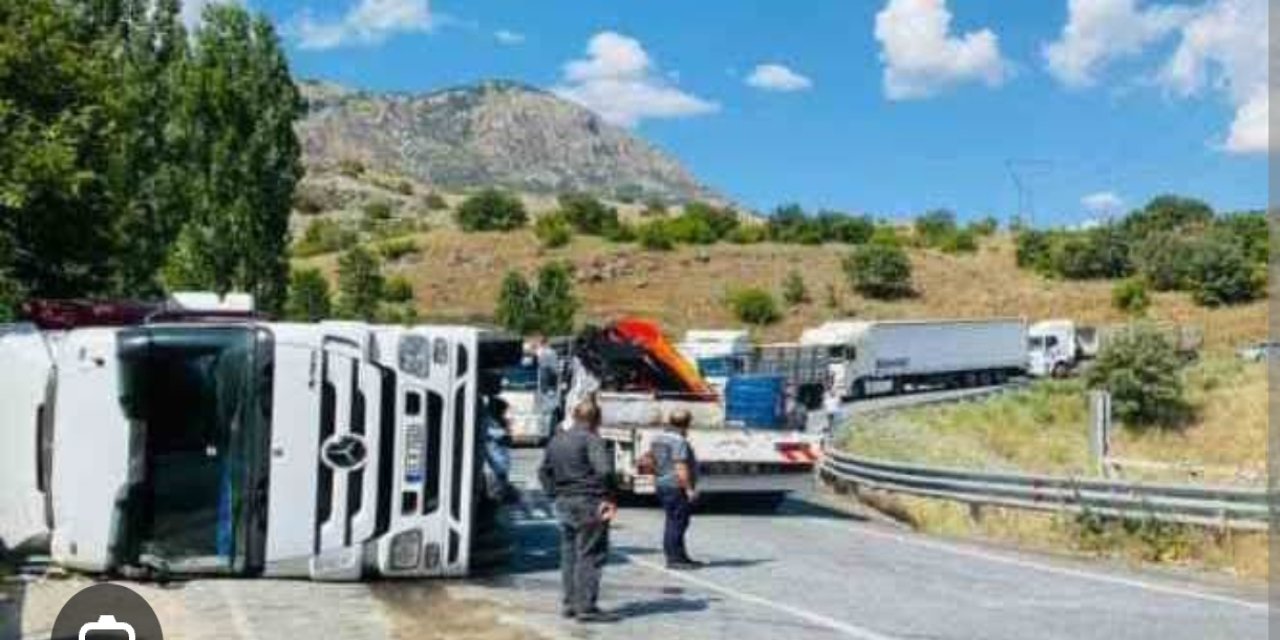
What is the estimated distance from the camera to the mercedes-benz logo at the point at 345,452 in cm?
1344

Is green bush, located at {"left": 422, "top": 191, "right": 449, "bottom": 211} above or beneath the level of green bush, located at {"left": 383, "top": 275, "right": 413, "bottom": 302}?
above

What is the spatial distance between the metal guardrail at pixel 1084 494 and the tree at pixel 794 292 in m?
67.4

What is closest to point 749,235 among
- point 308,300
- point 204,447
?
point 308,300

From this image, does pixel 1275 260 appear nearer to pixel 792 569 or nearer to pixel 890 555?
pixel 792 569

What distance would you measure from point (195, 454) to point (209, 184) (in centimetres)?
2177

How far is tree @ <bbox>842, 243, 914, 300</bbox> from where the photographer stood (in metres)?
97.4

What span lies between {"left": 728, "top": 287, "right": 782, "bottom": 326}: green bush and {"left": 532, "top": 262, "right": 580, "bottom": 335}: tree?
540 inches

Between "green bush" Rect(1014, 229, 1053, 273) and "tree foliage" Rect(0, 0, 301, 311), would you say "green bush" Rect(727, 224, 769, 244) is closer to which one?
"green bush" Rect(1014, 229, 1053, 273)

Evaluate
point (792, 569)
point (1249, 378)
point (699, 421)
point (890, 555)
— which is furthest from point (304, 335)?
point (1249, 378)

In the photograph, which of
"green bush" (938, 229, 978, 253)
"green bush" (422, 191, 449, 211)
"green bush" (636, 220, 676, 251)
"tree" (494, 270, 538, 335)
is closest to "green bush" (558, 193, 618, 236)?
"green bush" (636, 220, 676, 251)

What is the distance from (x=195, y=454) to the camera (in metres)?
13.4

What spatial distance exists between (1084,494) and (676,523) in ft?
22.9

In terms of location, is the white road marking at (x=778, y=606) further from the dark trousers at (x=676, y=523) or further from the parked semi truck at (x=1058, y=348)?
the parked semi truck at (x=1058, y=348)

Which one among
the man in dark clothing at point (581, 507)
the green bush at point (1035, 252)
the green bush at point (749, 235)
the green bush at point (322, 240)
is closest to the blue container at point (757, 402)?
the man in dark clothing at point (581, 507)
